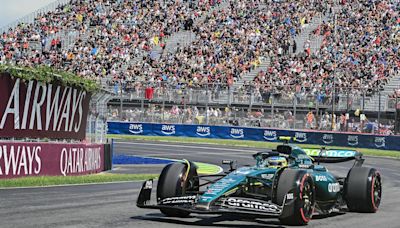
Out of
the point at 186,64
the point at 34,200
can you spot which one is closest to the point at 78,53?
the point at 186,64

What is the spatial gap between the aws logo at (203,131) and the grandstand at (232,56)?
71 cm

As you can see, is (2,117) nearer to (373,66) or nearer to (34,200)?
(34,200)

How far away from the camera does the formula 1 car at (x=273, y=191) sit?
11.4 meters

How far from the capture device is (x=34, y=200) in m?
14.5

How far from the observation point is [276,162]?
1334 cm

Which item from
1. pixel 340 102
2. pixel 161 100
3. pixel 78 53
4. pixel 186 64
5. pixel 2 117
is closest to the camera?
pixel 2 117

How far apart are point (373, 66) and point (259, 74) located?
730cm

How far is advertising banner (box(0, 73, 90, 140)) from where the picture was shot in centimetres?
1839

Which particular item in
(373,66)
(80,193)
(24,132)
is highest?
(373,66)

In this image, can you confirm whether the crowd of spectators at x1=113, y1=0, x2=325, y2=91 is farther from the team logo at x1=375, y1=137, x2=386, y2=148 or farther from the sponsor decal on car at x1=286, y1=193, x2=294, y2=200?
the sponsor decal on car at x1=286, y1=193, x2=294, y2=200

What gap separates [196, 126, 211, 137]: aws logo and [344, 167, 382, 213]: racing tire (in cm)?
3449

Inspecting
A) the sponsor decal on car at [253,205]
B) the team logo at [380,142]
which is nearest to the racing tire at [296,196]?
A: the sponsor decal on car at [253,205]

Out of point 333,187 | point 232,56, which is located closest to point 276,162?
point 333,187

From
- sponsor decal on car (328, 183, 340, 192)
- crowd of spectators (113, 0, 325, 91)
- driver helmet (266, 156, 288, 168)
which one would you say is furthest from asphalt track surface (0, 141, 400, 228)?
crowd of spectators (113, 0, 325, 91)
